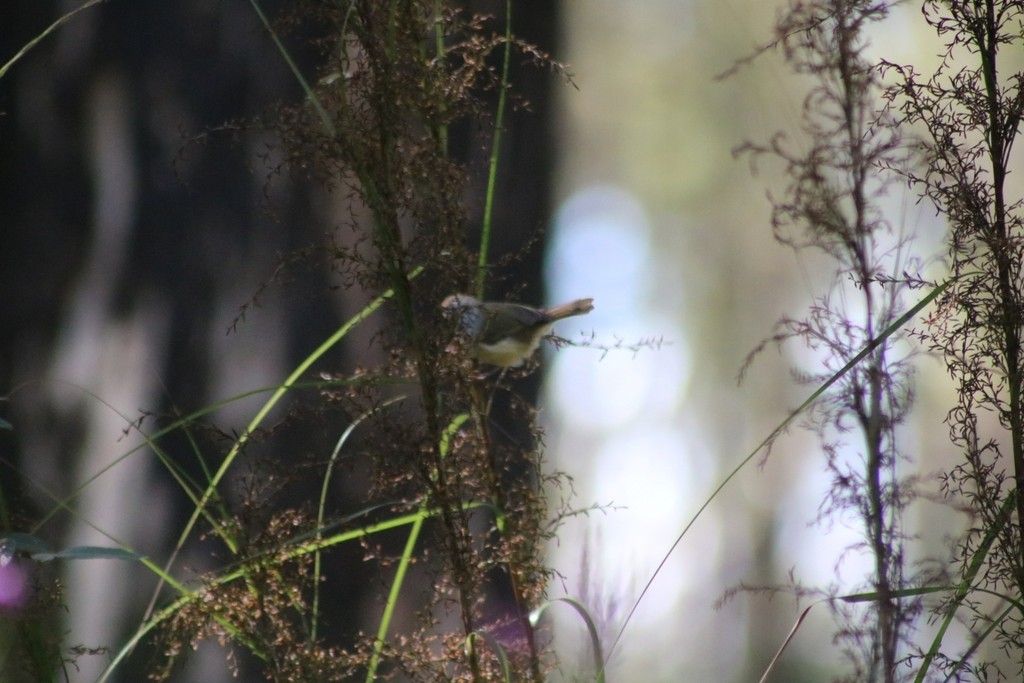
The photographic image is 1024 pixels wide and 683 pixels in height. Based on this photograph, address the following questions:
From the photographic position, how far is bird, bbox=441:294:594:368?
A: 81 cm

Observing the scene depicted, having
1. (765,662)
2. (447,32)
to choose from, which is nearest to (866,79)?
(447,32)

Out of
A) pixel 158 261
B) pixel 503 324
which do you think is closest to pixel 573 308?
pixel 503 324

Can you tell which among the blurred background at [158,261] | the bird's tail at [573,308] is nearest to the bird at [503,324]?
the bird's tail at [573,308]

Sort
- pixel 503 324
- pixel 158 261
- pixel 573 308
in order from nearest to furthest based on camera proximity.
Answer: pixel 503 324 < pixel 573 308 < pixel 158 261

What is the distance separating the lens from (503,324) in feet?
3.26

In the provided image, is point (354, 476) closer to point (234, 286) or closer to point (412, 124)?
point (234, 286)

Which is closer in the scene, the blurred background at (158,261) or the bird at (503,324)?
the bird at (503,324)

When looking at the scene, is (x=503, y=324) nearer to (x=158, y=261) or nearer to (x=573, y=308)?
(x=573, y=308)

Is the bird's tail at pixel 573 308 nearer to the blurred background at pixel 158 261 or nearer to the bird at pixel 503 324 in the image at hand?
the bird at pixel 503 324

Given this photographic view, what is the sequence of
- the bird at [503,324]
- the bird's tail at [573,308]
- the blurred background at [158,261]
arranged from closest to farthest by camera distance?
the bird at [503,324]
the bird's tail at [573,308]
the blurred background at [158,261]

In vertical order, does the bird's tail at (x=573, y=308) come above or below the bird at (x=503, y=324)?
above

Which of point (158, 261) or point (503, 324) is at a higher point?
point (158, 261)

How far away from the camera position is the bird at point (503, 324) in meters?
0.81

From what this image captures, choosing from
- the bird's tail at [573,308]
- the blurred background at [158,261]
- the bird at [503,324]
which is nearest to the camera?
the bird at [503,324]
